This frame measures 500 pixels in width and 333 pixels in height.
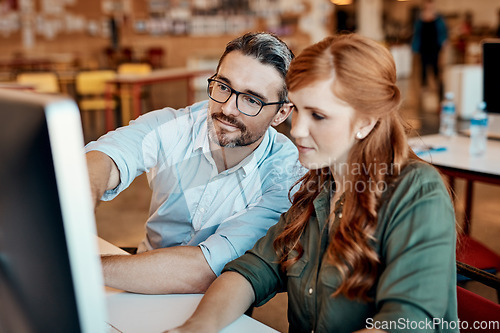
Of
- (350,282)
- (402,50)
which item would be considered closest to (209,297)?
(350,282)

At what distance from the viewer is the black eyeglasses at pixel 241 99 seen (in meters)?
1.59

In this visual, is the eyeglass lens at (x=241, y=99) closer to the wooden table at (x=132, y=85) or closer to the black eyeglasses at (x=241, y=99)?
the black eyeglasses at (x=241, y=99)

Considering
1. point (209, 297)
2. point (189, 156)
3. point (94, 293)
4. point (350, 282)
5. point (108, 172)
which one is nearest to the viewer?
point (94, 293)

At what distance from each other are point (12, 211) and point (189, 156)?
1.14 metres

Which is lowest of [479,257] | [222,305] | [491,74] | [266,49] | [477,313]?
[479,257]

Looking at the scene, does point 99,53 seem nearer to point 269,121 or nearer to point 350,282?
point 269,121

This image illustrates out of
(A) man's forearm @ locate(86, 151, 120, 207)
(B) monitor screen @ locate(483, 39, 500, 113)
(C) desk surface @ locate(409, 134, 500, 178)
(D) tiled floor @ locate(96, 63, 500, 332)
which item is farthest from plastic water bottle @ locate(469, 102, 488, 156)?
(A) man's forearm @ locate(86, 151, 120, 207)

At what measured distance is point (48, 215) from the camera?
55cm

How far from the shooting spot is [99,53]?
12094 millimetres

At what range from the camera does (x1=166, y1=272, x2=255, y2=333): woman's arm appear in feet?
3.38

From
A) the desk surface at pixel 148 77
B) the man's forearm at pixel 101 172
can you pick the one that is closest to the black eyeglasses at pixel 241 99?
the man's forearm at pixel 101 172

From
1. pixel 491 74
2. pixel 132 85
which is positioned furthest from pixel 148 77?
pixel 491 74

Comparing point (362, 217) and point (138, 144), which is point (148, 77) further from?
point (362, 217)

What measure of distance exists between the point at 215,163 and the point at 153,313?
66 centimetres
